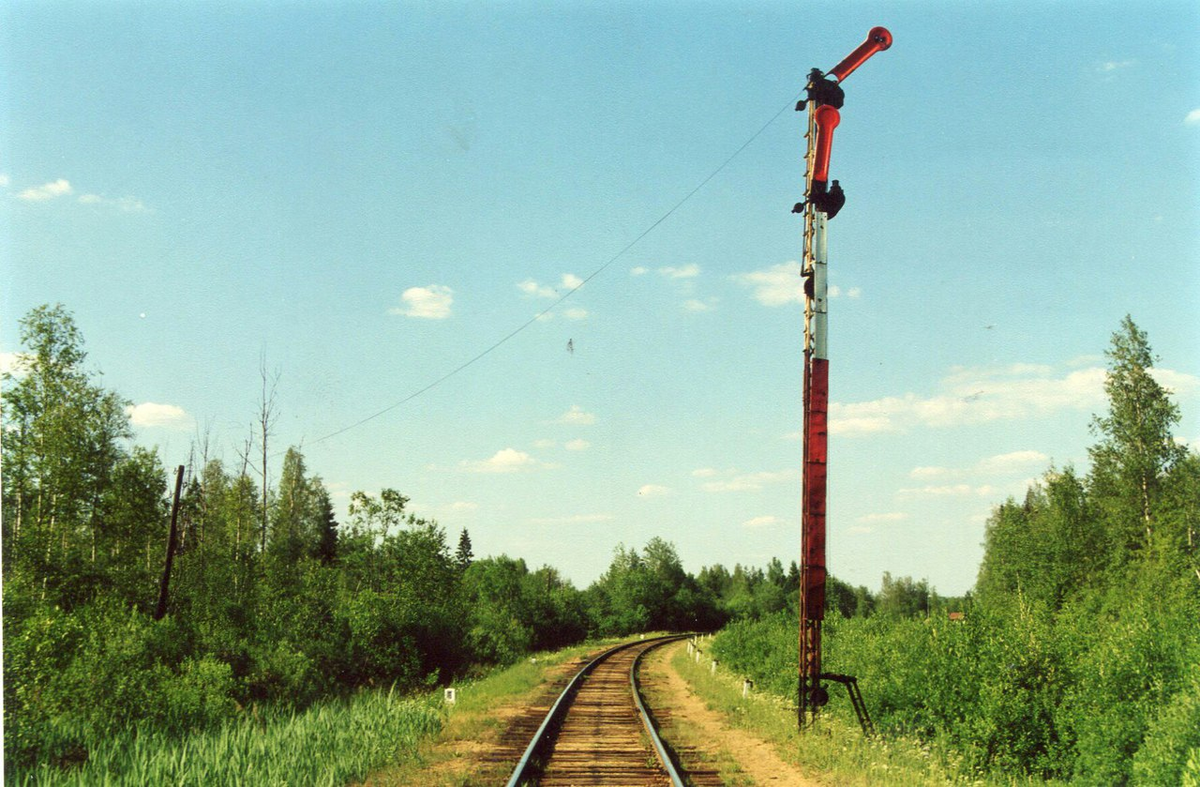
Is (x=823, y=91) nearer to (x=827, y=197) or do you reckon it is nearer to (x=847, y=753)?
(x=827, y=197)

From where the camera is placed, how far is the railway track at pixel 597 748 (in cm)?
1018

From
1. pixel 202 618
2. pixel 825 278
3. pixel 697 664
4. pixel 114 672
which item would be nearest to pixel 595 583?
pixel 697 664

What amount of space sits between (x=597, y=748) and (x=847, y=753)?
3.97 m

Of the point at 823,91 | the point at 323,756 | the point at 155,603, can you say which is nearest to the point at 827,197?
the point at 823,91

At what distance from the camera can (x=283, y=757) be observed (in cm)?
1045

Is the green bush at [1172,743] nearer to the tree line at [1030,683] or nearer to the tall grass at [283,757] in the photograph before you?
the tree line at [1030,683]

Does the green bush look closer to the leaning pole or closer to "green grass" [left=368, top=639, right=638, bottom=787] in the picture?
the leaning pole

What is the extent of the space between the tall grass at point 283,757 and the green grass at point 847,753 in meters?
6.27

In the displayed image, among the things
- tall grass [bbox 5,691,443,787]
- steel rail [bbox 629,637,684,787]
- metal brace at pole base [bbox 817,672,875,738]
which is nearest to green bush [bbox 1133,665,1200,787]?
metal brace at pole base [bbox 817,672,875,738]

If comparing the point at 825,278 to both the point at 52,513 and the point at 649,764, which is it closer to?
the point at 649,764

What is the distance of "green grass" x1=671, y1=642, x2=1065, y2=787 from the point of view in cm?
1046

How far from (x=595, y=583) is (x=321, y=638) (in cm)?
5116

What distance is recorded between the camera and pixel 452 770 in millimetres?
10820

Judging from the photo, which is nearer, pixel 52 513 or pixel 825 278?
pixel 825 278
